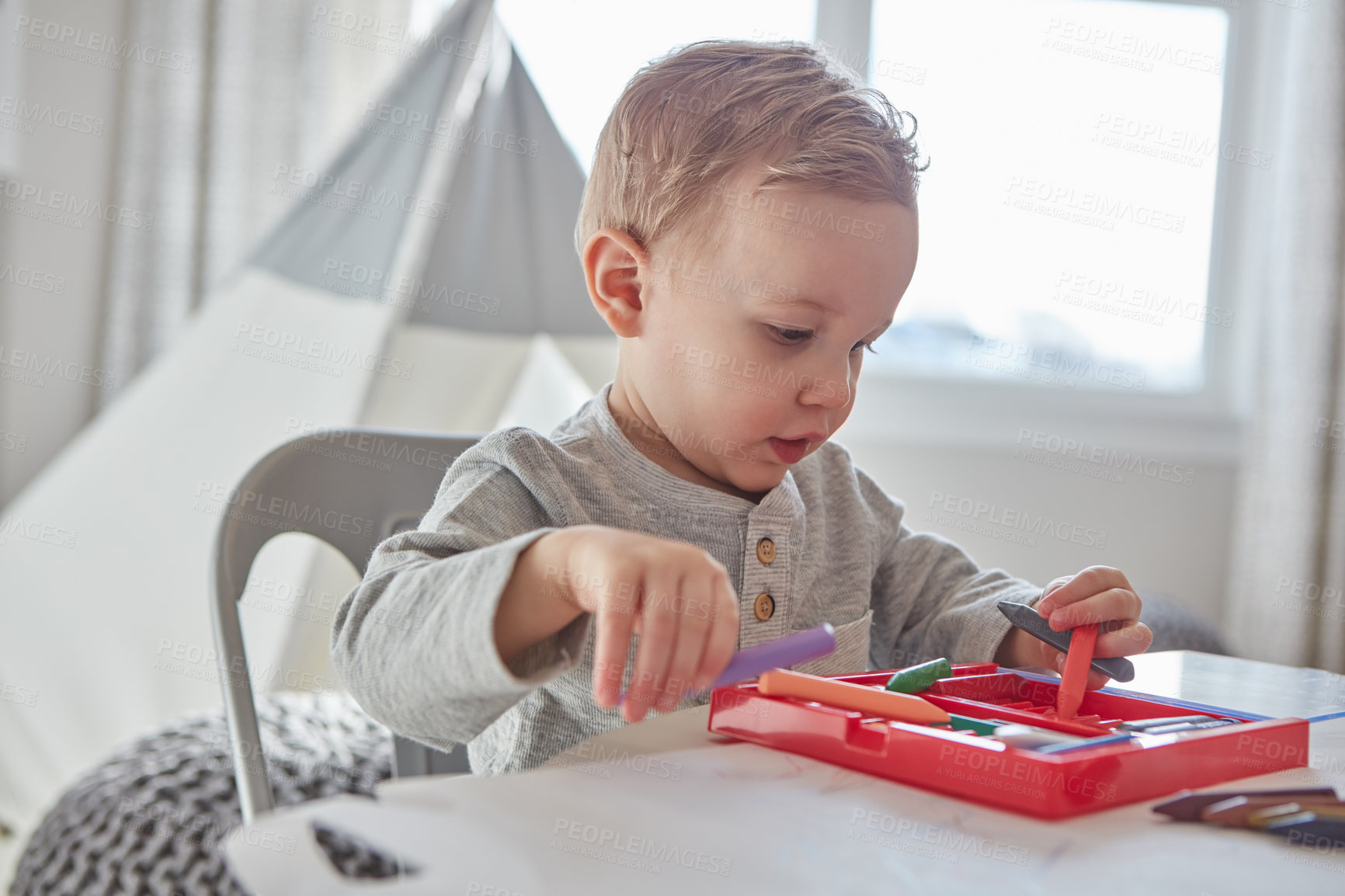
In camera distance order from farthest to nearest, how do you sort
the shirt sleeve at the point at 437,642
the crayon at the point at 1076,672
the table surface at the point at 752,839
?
the crayon at the point at 1076,672, the shirt sleeve at the point at 437,642, the table surface at the point at 752,839

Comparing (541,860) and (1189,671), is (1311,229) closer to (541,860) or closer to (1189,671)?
(1189,671)

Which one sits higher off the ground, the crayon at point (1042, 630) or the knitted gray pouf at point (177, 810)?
the crayon at point (1042, 630)

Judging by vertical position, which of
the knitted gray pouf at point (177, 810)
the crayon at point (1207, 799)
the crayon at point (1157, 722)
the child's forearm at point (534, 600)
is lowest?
the knitted gray pouf at point (177, 810)

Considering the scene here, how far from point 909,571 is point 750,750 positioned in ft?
1.46

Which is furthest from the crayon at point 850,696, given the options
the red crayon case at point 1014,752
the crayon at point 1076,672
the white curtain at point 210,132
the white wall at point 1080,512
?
the white curtain at point 210,132

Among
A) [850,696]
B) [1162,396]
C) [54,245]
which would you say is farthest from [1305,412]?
[54,245]

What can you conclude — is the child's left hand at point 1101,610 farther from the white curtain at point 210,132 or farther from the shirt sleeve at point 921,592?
the white curtain at point 210,132

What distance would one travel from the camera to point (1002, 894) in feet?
0.97

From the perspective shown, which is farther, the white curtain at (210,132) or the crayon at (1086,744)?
the white curtain at (210,132)

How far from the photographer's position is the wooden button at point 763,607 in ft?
2.22

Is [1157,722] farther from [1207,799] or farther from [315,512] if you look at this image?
[315,512]

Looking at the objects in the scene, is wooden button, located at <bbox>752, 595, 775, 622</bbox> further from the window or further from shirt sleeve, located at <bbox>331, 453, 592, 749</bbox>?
the window

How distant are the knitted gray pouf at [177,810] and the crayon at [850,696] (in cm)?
51

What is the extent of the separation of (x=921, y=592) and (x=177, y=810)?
673 millimetres
